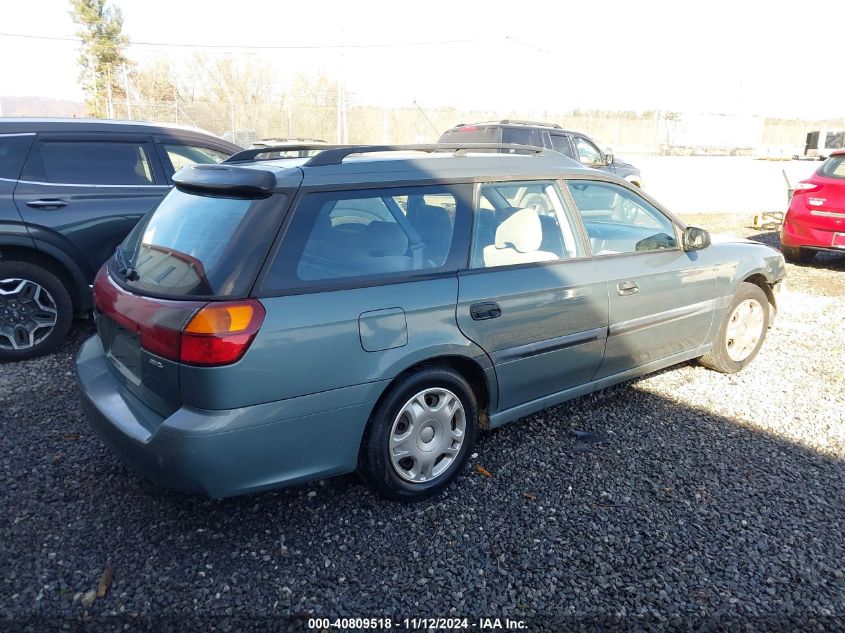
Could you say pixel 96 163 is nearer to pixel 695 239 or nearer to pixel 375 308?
pixel 375 308

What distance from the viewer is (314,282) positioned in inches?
109

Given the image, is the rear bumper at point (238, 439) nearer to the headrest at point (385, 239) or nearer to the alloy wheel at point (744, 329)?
the headrest at point (385, 239)

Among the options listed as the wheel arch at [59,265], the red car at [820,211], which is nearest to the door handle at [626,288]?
the wheel arch at [59,265]

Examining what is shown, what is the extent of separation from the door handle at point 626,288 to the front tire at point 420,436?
1.19 m

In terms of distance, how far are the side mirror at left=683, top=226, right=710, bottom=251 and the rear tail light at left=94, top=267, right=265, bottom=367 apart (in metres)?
3.03

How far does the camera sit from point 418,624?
97.3 inches

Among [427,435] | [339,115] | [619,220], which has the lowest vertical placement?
[427,435]

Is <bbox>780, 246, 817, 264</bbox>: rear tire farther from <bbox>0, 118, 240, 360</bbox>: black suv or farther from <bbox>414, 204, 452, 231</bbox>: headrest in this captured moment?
<bbox>0, 118, 240, 360</bbox>: black suv

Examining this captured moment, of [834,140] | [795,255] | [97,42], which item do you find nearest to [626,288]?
[795,255]

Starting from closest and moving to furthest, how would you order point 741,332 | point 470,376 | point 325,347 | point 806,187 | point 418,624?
point 418,624 → point 325,347 → point 470,376 → point 741,332 → point 806,187

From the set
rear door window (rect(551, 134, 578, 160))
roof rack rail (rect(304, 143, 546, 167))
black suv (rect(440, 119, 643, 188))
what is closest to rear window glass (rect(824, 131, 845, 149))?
black suv (rect(440, 119, 643, 188))

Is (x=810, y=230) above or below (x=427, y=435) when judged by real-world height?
above

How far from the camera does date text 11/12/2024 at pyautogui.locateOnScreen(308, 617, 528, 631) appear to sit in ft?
8.04

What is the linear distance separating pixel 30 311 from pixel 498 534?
411 cm
